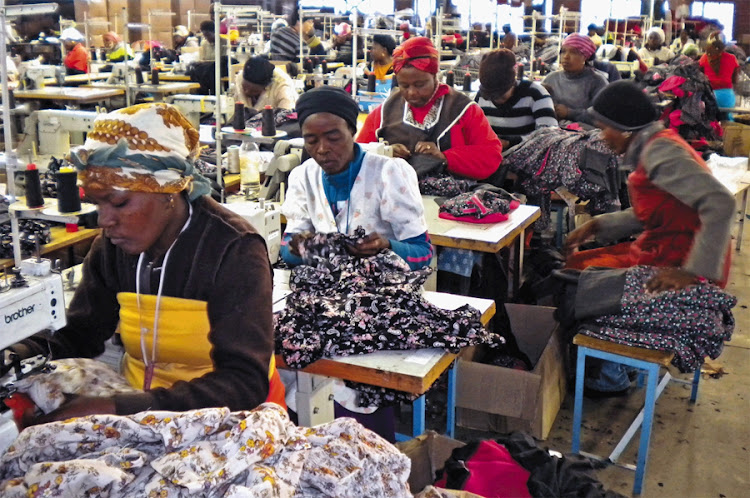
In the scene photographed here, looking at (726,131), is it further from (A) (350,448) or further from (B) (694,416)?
(A) (350,448)

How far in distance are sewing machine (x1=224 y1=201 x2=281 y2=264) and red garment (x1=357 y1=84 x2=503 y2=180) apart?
1525mm

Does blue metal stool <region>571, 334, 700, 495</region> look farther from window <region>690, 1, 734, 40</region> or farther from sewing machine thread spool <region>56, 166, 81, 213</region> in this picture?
window <region>690, 1, 734, 40</region>

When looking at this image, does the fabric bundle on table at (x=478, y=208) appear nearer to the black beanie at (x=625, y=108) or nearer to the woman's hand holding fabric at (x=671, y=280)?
the black beanie at (x=625, y=108)

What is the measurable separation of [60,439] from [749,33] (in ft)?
71.8

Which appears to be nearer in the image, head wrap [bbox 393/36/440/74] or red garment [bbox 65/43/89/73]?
head wrap [bbox 393/36/440/74]

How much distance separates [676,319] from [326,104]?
1351mm

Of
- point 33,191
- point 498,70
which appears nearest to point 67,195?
point 33,191

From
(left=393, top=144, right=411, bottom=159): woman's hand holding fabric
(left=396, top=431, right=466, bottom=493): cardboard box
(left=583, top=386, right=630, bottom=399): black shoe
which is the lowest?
(left=583, top=386, right=630, bottom=399): black shoe

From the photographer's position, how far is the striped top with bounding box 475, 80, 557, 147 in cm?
473

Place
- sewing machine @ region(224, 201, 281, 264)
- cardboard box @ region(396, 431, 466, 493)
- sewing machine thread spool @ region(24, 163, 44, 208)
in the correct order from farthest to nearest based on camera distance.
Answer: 1. sewing machine @ region(224, 201, 281, 264)
2. sewing machine thread spool @ region(24, 163, 44, 208)
3. cardboard box @ region(396, 431, 466, 493)

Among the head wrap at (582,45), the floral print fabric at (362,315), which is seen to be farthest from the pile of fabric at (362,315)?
the head wrap at (582,45)

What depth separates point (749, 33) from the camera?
19.5 m

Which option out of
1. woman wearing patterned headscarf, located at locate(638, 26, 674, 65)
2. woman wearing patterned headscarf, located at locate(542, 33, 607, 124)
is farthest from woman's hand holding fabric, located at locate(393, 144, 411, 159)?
woman wearing patterned headscarf, located at locate(638, 26, 674, 65)

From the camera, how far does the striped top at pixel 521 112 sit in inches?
186
